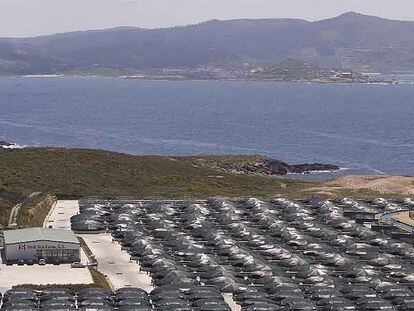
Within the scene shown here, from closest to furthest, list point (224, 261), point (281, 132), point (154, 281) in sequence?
point (154, 281), point (224, 261), point (281, 132)

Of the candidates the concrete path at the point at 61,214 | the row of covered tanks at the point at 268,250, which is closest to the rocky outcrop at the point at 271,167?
the concrete path at the point at 61,214

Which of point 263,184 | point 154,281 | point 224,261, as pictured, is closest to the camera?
point 154,281

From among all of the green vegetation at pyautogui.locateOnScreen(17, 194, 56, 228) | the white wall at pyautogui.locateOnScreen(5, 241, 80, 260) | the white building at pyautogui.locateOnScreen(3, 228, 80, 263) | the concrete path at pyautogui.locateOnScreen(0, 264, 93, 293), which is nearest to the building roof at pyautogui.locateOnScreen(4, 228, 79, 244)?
the white building at pyautogui.locateOnScreen(3, 228, 80, 263)

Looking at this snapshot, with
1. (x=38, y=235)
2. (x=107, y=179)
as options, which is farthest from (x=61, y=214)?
(x=107, y=179)

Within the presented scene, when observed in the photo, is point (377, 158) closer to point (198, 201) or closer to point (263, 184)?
point (263, 184)

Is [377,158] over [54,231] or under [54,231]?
under

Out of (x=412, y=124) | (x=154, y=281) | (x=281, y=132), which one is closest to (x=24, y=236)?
(x=154, y=281)

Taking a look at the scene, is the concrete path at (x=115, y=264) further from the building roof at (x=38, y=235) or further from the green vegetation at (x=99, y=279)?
the building roof at (x=38, y=235)
